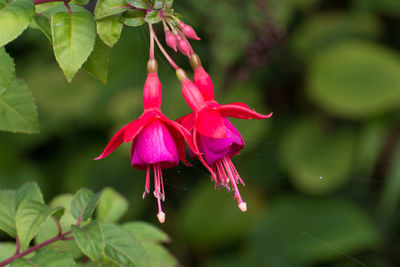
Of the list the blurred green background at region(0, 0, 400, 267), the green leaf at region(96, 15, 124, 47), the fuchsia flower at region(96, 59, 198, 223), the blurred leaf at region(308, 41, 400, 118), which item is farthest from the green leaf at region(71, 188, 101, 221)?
the blurred leaf at region(308, 41, 400, 118)

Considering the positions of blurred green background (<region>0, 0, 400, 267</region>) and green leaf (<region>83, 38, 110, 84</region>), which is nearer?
green leaf (<region>83, 38, 110, 84</region>)

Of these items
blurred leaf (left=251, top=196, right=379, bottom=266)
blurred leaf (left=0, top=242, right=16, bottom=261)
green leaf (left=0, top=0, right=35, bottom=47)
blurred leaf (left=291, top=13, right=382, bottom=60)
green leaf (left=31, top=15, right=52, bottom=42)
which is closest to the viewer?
green leaf (left=0, top=0, right=35, bottom=47)

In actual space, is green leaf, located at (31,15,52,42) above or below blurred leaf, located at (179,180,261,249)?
above

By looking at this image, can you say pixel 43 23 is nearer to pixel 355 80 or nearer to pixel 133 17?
pixel 133 17

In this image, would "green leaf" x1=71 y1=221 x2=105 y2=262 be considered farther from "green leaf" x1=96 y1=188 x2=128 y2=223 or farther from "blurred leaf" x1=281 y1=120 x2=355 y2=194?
"blurred leaf" x1=281 y1=120 x2=355 y2=194

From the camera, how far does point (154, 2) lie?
624mm

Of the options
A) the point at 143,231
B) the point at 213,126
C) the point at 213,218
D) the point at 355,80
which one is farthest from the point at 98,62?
the point at 355,80

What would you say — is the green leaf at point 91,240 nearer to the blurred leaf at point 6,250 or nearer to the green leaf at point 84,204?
the green leaf at point 84,204

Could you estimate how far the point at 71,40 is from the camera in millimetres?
593

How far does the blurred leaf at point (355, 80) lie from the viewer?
176 centimetres

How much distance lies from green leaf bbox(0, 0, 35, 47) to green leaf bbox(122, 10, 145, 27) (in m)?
0.12

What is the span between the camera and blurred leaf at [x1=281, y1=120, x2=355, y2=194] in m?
1.75

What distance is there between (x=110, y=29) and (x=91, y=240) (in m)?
0.27

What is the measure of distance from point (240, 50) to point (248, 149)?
14.9 inches
